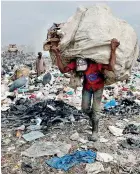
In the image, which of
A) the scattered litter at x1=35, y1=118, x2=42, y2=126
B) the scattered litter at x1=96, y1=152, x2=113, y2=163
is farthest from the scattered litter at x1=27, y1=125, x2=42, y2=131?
the scattered litter at x1=96, y1=152, x2=113, y2=163

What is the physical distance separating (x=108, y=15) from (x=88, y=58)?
0.68 meters

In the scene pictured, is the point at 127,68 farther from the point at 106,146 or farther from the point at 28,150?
the point at 28,150

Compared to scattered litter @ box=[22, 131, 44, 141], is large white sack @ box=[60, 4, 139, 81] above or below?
above

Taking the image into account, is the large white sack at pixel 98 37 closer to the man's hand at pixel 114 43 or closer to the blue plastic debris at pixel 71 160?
the man's hand at pixel 114 43

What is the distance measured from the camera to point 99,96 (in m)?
4.91

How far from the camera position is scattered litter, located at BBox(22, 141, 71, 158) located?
15.2ft

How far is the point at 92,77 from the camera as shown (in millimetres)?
4680

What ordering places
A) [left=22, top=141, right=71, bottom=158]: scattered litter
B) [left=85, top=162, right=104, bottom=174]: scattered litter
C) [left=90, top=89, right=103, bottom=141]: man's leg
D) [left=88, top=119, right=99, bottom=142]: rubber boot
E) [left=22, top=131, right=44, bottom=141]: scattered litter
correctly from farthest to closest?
[left=22, top=131, right=44, bottom=141]: scattered litter < [left=88, top=119, right=99, bottom=142]: rubber boot < [left=90, top=89, right=103, bottom=141]: man's leg < [left=22, top=141, right=71, bottom=158]: scattered litter < [left=85, top=162, right=104, bottom=174]: scattered litter

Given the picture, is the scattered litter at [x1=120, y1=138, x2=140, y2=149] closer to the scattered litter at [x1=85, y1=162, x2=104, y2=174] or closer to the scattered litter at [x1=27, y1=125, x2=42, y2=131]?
the scattered litter at [x1=85, y1=162, x2=104, y2=174]

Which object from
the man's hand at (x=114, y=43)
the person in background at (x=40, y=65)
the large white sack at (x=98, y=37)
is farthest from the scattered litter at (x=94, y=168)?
the person in background at (x=40, y=65)

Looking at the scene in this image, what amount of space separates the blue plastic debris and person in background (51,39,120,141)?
0.57 m

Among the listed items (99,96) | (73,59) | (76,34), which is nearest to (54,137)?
(99,96)

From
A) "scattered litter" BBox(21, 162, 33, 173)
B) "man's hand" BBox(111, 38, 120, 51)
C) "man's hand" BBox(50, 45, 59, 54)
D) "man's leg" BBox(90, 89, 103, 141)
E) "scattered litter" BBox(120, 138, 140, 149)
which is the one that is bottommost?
"scattered litter" BBox(21, 162, 33, 173)

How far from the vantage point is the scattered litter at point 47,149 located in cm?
462
